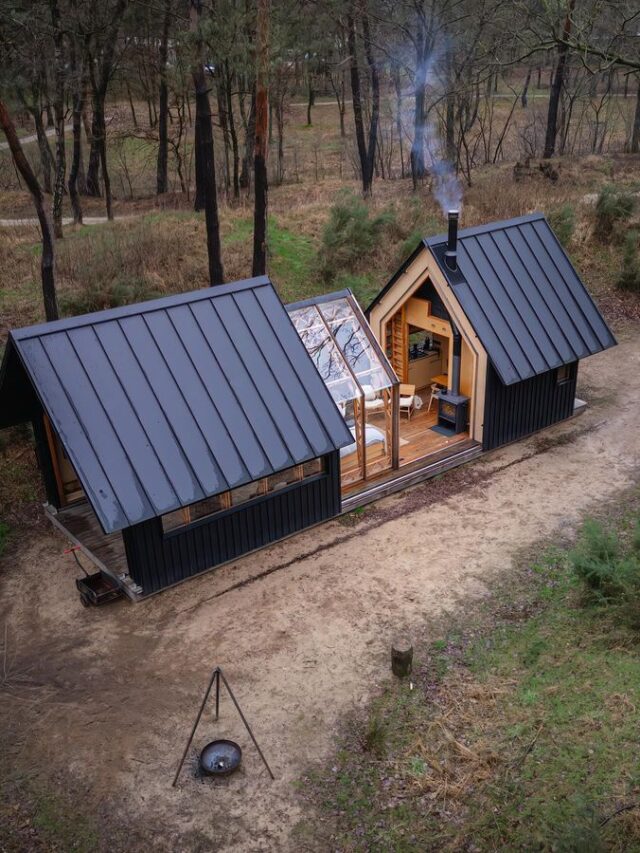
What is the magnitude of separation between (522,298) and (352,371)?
3988 millimetres

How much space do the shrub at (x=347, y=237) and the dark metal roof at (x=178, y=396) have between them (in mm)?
9363

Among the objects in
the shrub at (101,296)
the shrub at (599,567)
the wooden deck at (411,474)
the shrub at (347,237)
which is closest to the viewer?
the shrub at (599,567)

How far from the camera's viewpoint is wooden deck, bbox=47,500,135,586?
11.2 m

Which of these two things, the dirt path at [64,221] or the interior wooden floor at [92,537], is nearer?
the interior wooden floor at [92,537]

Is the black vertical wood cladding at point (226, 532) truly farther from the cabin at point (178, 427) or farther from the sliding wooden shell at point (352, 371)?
the sliding wooden shell at point (352, 371)

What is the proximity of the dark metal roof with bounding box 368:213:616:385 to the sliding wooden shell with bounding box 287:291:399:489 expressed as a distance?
74.1 inches

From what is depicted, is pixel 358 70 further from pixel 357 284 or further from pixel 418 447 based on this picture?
pixel 418 447

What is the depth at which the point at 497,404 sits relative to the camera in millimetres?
14156

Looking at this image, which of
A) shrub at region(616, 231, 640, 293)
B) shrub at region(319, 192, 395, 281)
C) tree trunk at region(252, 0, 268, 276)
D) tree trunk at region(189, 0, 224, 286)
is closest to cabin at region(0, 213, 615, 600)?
tree trunk at region(252, 0, 268, 276)

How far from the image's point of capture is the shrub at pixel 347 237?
21219 millimetres

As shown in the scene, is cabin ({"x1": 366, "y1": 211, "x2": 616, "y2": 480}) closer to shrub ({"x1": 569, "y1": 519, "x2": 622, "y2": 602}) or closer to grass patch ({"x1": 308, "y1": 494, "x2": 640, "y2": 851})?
shrub ({"x1": 569, "y1": 519, "x2": 622, "y2": 602})

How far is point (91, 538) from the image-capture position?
11773mm

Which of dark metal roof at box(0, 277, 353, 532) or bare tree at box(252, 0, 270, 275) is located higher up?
bare tree at box(252, 0, 270, 275)

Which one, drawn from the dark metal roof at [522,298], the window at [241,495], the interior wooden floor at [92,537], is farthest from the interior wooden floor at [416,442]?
the interior wooden floor at [92,537]
